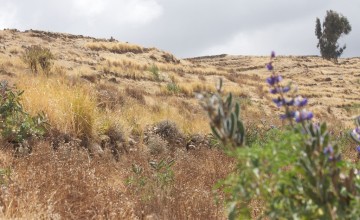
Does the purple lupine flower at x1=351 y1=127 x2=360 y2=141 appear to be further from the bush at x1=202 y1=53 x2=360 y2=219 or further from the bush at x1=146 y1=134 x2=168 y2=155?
the bush at x1=146 y1=134 x2=168 y2=155

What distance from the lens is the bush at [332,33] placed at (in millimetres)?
60625

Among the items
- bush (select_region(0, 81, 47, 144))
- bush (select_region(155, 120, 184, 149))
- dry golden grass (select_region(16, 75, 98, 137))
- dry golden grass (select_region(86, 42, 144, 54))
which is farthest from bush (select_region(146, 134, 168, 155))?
dry golden grass (select_region(86, 42, 144, 54))

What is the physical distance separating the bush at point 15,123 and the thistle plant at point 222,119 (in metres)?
4.23

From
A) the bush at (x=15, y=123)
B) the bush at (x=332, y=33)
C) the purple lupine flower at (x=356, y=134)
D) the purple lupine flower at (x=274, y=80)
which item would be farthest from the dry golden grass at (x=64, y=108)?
the bush at (x=332, y=33)

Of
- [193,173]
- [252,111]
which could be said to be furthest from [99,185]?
[252,111]

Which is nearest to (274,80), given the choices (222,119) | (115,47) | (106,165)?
(222,119)

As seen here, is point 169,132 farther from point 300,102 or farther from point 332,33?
point 332,33

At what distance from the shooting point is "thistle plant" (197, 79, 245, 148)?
1.48 m

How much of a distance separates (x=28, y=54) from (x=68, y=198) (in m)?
12.2

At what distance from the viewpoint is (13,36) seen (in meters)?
28.7

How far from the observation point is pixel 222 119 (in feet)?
5.03

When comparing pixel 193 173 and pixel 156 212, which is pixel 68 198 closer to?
pixel 156 212

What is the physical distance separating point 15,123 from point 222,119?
465cm

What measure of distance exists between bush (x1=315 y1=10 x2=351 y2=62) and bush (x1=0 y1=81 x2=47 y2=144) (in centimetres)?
5989
